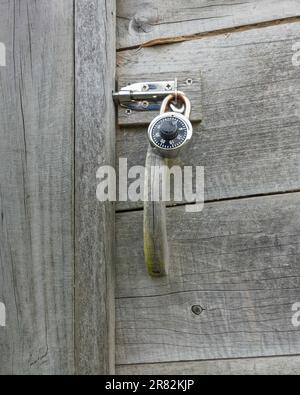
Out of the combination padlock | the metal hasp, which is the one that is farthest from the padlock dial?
the metal hasp

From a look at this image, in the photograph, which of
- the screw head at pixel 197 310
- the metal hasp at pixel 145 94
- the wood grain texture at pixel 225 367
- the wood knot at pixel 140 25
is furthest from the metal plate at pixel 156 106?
the wood grain texture at pixel 225 367

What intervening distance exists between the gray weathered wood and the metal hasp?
0.57 feet

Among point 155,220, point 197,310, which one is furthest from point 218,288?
point 155,220

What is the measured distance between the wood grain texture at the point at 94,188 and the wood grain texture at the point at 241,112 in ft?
0.25

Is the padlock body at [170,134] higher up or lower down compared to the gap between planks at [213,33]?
lower down

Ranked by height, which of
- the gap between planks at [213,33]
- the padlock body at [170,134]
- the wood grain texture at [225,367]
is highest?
the gap between planks at [213,33]

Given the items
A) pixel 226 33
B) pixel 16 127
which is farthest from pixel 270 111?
pixel 16 127

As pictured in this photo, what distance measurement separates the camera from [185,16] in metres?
1.78

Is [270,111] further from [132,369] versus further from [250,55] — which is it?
[132,369]

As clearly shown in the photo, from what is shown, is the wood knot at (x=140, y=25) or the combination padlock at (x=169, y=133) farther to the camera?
the wood knot at (x=140, y=25)

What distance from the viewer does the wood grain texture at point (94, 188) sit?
1598 millimetres

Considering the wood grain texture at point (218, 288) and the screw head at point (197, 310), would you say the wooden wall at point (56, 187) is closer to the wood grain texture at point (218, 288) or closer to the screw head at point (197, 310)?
the wood grain texture at point (218, 288)

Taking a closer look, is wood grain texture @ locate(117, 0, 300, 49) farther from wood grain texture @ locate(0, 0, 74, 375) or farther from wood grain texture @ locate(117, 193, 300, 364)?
wood grain texture @ locate(117, 193, 300, 364)

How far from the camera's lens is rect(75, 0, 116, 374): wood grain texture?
1.60m
